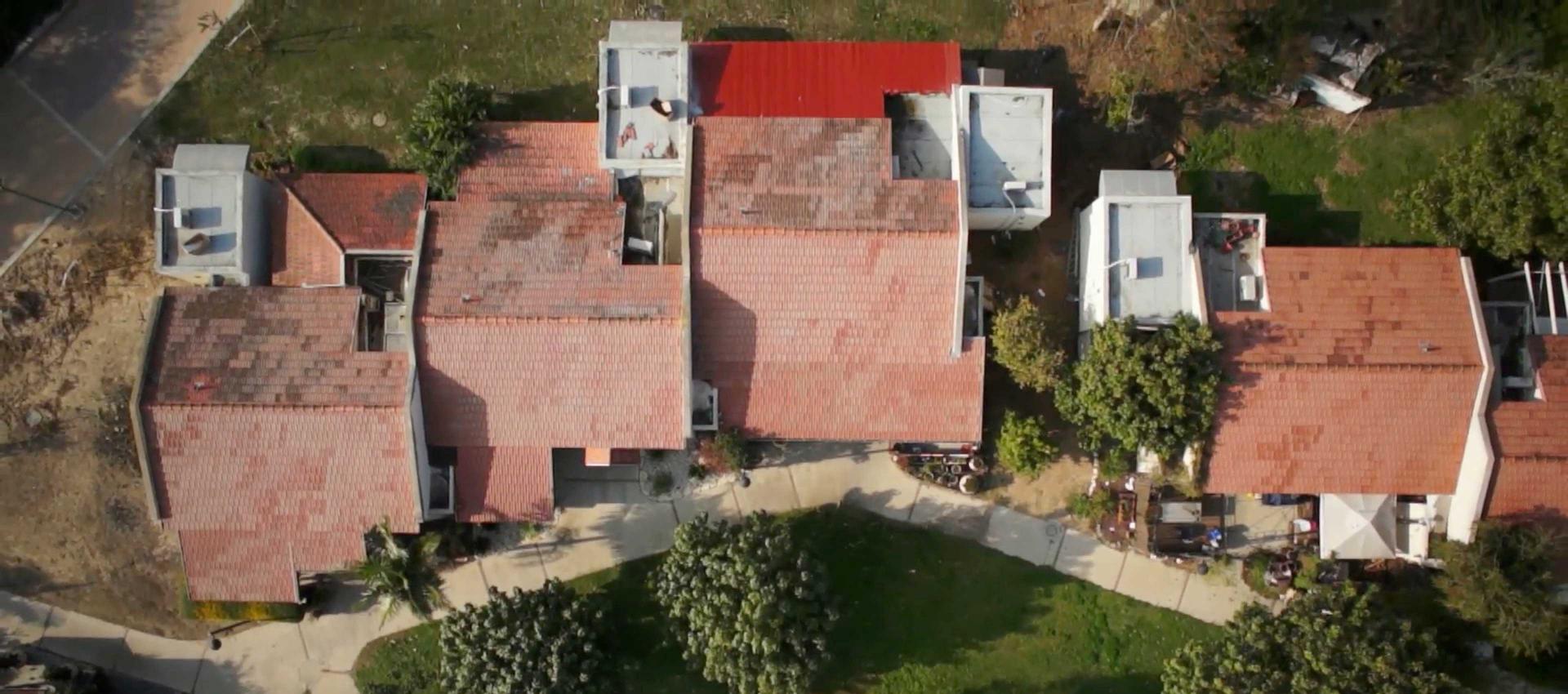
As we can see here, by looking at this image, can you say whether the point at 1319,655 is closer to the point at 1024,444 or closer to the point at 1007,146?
the point at 1024,444

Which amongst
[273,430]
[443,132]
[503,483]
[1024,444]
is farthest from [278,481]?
[1024,444]

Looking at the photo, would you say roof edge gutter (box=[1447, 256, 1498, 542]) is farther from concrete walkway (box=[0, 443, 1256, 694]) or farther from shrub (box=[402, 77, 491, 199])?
shrub (box=[402, 77, 491, 199])

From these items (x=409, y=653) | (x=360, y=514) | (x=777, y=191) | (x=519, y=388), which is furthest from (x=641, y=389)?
(x=409, y=653)

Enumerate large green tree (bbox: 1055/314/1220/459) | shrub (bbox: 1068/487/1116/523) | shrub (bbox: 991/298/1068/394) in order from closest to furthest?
large green tree (bbox: 1055/314/1220/459)
shrub (bbox: 991/298/1068/394)
shrub (bbox: 1068/487/1116/523)

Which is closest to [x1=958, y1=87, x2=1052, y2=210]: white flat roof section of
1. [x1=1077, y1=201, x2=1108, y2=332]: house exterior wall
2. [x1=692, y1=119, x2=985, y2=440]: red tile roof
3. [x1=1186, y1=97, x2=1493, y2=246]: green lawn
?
[x1=692, y1=119, x2=985, y2=440]: red tile roof

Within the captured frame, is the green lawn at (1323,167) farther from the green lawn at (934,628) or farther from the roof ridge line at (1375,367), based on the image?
the green lawn at (934,628)

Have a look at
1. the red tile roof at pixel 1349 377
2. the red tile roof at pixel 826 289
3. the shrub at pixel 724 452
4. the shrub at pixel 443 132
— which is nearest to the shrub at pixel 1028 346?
the red tile roof at pixel 826 289
